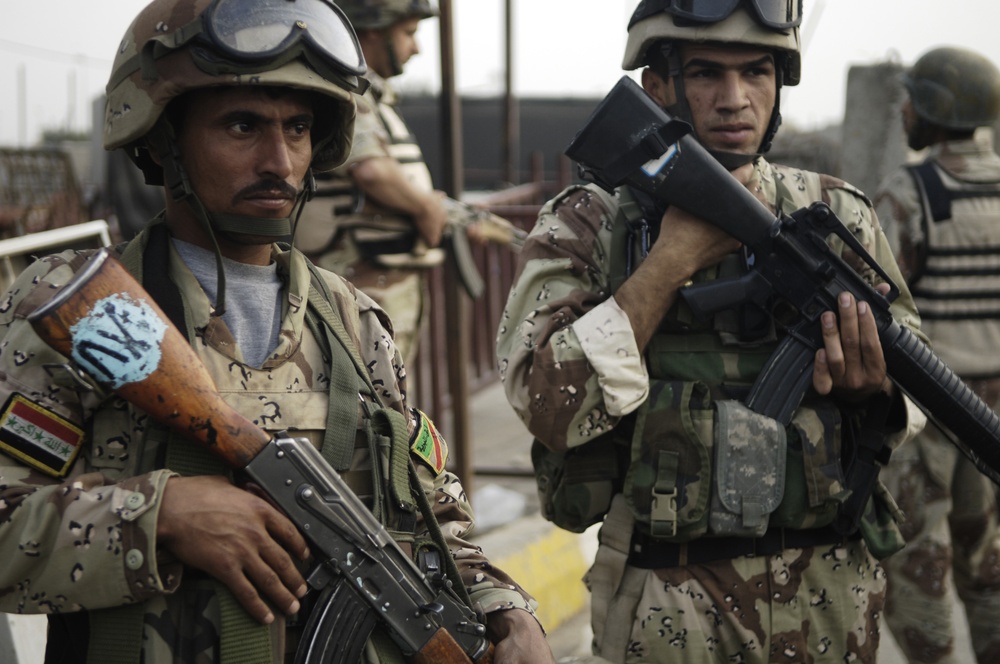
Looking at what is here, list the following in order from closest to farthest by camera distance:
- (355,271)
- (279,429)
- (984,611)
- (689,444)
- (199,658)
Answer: (199,658), (279,429), (689,444), (984,611), (355,271)

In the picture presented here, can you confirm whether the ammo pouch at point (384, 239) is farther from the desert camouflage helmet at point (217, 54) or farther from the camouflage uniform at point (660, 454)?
the desert camouflage helmet at point (217, 54)

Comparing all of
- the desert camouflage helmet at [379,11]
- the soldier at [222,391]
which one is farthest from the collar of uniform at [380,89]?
the soldier at [222,391]

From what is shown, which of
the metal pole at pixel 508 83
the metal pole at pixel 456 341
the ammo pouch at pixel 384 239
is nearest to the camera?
the ammo pouch at pixel 384 239

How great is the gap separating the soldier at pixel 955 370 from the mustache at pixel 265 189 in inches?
112

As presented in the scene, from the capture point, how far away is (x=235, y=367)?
181 centimetres

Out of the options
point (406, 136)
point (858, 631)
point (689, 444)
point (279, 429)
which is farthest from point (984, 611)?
point (279, 429)

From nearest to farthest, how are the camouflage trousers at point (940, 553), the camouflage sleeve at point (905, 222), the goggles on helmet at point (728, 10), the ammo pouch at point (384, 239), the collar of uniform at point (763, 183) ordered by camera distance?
the goggles on helmet at point (728, 10), the collar of uniform at point (763, 183), the camouflage trousers at point (940, 553), the camouflage sleeve at point (905, 222), the ammo pouch at point (384, 239)

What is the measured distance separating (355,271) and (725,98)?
2.12m

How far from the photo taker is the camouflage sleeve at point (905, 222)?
13.4 feet

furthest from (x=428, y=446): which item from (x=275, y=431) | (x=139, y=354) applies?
(x=139, y=354)

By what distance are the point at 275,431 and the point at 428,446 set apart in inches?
13.0

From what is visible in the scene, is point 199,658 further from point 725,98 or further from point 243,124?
point 725,98

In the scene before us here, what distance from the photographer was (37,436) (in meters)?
1.64

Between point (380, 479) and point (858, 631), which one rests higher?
point (380, 479)
